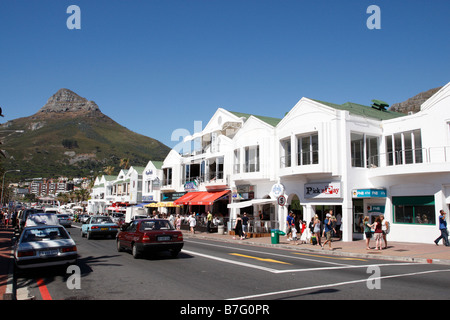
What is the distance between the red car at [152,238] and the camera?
43.4ft

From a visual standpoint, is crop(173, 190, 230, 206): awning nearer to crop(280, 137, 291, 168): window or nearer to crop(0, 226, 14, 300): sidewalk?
crop(280, 137, 291, 168): window

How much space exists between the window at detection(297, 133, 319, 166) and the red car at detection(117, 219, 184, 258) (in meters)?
13.1

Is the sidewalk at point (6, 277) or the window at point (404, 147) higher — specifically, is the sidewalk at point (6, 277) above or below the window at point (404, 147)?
below

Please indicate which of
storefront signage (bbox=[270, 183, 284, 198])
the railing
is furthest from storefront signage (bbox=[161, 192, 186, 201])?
the railing

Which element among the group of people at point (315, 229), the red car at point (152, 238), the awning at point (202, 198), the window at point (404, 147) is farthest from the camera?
the awning at point (202, 198)

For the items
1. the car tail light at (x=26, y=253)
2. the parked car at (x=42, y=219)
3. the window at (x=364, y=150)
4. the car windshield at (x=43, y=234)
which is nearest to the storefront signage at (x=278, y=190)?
the window at (x=364, y=150)

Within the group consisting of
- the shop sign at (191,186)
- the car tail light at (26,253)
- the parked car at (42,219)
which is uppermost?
the shop sign at (191,186)

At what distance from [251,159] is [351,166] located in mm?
9688

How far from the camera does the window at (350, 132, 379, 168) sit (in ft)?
78.7

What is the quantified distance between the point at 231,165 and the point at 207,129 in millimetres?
7777

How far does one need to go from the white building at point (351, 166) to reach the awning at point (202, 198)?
0.70m

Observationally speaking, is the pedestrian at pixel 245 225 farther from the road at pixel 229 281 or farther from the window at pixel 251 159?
the road at pixel 229 281

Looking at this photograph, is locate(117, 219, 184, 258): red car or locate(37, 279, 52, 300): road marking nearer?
locate(37, 279, 52, 300): road marking
